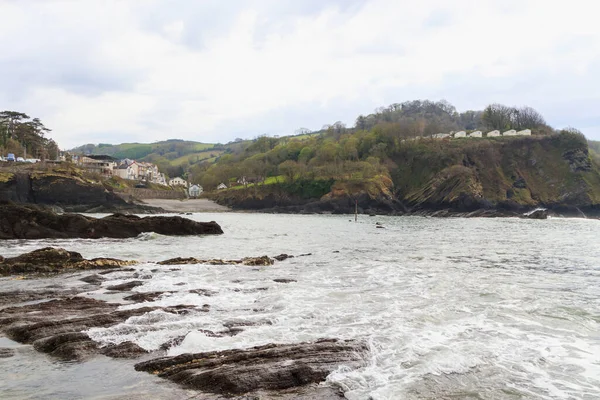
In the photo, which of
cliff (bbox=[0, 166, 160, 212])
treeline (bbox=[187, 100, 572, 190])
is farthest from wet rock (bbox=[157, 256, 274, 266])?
treeline (bbox=[187, 100, 572, 190])

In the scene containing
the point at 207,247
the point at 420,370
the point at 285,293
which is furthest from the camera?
the point at 207,247

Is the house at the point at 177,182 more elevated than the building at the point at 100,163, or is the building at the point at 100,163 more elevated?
the building at the point at 100,163

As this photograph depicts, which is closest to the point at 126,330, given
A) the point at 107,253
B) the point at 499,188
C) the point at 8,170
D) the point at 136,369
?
the point at 136,369

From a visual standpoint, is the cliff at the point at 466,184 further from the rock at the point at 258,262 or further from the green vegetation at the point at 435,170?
the rock at the point at 258,262

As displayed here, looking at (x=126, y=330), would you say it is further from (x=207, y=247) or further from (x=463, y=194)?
(x=463, y=194)

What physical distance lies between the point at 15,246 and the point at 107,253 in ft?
18.6

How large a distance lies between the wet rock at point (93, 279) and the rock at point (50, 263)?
198 cm

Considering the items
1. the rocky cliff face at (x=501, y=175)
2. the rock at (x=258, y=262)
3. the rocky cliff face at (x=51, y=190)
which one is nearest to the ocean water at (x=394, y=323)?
the rock at (x=258, y=262)

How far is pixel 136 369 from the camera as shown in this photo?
643cm

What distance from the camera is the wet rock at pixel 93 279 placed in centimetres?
1391

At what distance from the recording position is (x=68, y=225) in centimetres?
2923

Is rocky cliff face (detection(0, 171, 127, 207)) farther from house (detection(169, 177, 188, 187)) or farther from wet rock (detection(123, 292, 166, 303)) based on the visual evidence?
house (detection(169, 177, 188, 187))

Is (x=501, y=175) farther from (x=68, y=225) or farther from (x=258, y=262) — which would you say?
(x=68, y=225)

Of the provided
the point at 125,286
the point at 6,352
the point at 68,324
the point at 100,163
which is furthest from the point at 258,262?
the point at 100,163
